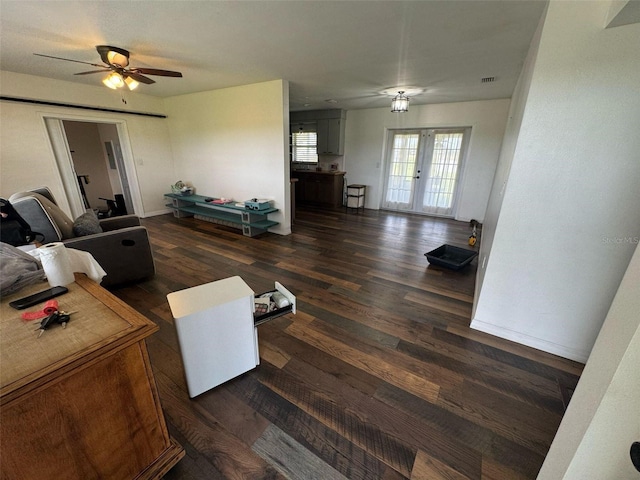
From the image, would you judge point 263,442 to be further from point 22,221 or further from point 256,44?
point 256,44

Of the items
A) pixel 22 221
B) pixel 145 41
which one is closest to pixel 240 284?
pixel 22 221

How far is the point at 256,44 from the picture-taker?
8.30 feet

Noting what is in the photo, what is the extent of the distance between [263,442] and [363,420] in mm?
549

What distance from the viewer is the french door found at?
215 inches

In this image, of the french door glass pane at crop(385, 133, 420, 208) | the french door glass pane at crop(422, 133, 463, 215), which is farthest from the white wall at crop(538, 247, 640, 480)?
the french door glass pane at crop(385, 133, 420, 208)

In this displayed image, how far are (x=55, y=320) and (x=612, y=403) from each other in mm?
1739

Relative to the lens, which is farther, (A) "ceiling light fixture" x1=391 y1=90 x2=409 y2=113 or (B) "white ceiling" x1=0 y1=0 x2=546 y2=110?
(A) "ceiling light fixture" x1=391 y1=90 x2=409 y2=113

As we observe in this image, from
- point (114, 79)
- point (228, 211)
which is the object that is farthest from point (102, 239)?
point (228, 211)

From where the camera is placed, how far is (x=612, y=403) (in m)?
0.63

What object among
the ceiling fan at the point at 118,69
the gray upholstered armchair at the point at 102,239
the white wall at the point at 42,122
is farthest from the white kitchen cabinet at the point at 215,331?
the white wall at the point at 42,122

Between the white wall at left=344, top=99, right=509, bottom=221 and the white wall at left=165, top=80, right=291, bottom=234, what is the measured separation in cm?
285

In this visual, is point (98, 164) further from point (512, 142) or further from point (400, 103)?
point (512, 142)

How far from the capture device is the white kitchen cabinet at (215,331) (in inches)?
55.1

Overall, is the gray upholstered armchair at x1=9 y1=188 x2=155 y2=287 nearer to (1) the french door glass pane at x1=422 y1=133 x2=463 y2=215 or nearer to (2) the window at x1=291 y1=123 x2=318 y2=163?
(2) the window at x1=291 y1=123 x2=318 y2=163
